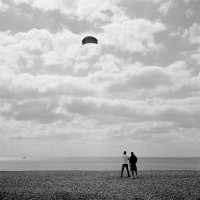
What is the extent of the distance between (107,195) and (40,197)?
3.91m

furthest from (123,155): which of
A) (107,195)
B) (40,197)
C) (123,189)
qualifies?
(40,197)

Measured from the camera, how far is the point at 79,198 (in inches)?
536

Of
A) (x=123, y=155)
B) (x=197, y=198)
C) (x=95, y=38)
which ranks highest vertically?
(x=95, y=38)

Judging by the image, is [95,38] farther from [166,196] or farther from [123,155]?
[166,196]

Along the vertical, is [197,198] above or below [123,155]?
below

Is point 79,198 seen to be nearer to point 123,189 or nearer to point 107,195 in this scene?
point 107,195

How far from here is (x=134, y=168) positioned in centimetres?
2281

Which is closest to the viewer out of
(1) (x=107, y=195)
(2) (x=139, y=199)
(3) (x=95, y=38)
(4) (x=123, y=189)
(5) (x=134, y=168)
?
(2) (x=139, y=199)

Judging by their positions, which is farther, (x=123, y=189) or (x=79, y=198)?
(x=123, y=189)

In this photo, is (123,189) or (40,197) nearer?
(40,197)

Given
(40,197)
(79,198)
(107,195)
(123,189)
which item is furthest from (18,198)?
(123,189)

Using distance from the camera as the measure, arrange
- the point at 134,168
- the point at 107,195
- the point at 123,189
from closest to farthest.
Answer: the point at 107,195 < the point at 123,189 < the point at 134,168

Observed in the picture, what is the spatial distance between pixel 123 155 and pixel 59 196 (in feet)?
35.0

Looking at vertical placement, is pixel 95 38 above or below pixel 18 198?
above
